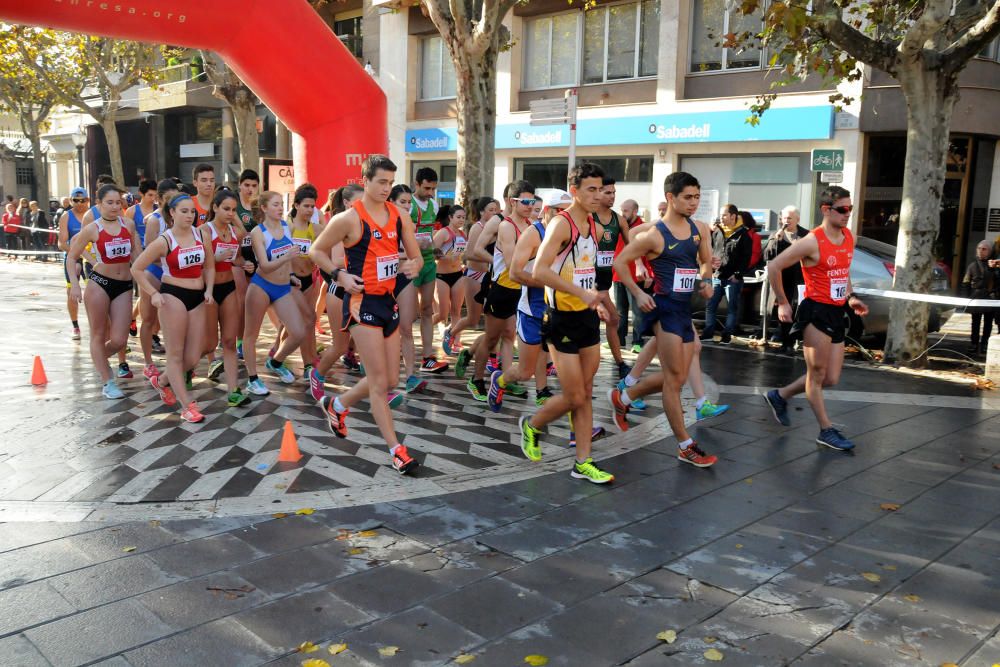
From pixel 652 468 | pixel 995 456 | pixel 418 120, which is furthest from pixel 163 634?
pixel 418 120

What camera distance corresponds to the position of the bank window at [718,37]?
1805cm

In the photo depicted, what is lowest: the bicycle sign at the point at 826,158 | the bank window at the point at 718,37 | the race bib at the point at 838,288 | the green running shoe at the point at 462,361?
the green running shoe at the point at 462,361

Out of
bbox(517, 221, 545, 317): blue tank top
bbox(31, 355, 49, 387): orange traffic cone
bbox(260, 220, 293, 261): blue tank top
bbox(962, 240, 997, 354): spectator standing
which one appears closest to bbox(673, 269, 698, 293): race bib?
bbox(517, 221, 545, 317): blue tank top

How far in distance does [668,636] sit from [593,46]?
19382 mm

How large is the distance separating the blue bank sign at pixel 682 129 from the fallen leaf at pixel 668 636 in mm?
14427

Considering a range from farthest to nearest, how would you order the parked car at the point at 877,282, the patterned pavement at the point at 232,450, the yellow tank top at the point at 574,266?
1. the parked car at the point at 877,282
2. the yellow tank top at the point at 574,266
3. the patterned pavement at the point at 232,450

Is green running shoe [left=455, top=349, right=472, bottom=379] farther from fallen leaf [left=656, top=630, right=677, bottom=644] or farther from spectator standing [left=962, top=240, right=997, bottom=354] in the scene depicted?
spectator standing [left=962, top=240, right=997, bottom=354]

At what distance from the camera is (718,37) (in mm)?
Answer: 18453

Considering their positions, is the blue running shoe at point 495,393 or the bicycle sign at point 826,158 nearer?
the blue running shoe at point 495,393

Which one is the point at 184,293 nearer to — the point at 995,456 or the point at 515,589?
the point at 515,589

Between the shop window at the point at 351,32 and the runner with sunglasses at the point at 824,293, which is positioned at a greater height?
the shop window at the point at 351,32

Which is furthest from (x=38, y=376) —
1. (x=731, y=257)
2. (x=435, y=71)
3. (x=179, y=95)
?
(x=179, y=95)

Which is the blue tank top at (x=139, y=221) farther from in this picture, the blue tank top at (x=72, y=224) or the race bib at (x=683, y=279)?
the race bib at (x=683, y=279)

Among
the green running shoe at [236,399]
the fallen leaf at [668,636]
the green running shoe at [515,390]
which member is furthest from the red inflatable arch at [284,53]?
the fallen leaf at [668,636]
